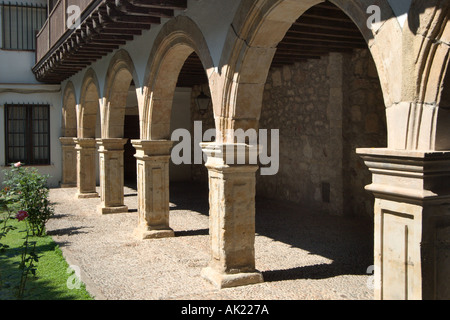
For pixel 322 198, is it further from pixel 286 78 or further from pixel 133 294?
pixel 133 294

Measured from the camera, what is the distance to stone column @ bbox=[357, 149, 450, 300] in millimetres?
2398

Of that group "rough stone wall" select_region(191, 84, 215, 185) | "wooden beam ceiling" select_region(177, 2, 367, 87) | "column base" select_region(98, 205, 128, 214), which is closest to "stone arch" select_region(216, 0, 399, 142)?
"wooden beam ceiling" select_region(177, 2, 367, 87)

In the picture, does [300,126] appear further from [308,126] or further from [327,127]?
[327,127]

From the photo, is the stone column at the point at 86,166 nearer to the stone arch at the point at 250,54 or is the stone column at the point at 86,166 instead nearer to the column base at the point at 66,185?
the column base at the point at 66,185

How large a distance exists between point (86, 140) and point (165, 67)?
490cm

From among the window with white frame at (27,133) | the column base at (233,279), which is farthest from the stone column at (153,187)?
the window with white frame at (27,133)

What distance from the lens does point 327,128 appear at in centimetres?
788

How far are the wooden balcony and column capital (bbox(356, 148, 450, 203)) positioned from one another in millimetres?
3290

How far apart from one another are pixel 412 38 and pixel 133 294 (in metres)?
3.23

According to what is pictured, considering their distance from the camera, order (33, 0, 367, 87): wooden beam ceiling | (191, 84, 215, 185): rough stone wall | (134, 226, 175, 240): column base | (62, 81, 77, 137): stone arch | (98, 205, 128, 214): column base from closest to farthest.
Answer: (33, 0, 367, 87): wooden beam ceiling, (134, 226, 175, 240): column base, (98, 205, 128, 214): column base, (191, 84, 215, 185): rough stone wall, (62, 81, 77, 137): stone arch

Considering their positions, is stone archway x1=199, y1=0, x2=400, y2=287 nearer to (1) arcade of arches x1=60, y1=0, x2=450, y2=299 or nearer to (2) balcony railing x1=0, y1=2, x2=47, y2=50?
(1) arcade of arches x1=60, y1=0, x2=450, y2=299
